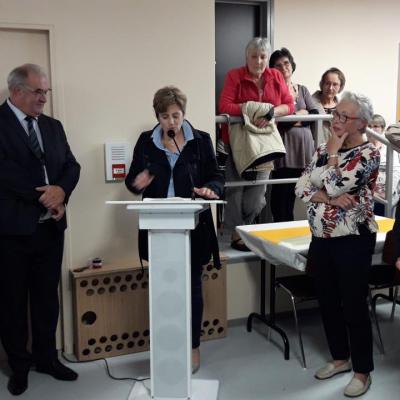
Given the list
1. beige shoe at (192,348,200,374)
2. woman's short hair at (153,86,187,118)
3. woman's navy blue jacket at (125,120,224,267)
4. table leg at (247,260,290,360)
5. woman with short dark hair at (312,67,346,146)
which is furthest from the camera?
woman with short dark hair at (312,67,346,146)

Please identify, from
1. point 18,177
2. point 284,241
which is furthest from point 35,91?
point 284,241

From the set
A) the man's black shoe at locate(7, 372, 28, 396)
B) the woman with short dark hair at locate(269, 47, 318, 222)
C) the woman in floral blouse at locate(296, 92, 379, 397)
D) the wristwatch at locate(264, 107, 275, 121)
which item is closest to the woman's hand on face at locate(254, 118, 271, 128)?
the wristwatch at locate(264, 107, 275, 121)

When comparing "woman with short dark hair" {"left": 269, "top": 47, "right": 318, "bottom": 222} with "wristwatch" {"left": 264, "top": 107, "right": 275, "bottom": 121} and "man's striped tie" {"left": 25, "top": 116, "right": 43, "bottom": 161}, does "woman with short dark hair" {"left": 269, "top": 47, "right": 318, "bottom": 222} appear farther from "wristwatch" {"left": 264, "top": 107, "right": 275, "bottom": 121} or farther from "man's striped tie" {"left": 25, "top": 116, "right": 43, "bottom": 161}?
"man's striped tie" {"left": 25, "top": 116, "right": 43, "bottom": 161}

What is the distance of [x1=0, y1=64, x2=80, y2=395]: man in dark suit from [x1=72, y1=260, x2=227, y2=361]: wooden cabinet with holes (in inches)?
8.3

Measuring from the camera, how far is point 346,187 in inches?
91.4

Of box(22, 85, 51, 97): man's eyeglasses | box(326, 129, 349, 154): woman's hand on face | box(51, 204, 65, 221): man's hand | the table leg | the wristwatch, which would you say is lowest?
the table leg

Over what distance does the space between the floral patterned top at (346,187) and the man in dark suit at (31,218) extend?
124 centimetres

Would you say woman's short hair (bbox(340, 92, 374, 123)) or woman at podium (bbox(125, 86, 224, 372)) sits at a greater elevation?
woman's short hair (bbox(340, 92, 374, 123))

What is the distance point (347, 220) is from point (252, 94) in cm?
131

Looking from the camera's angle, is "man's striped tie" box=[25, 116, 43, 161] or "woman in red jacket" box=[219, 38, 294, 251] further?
"woman in red jacket" box=[219, 38, 294, 251]

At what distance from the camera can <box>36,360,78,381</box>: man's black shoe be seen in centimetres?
271

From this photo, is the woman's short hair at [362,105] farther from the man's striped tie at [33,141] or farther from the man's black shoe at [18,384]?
the man's black shoe at [18,384]

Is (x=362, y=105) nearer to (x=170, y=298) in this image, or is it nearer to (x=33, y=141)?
(x=170, y=298)

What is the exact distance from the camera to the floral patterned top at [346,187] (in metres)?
2.31
